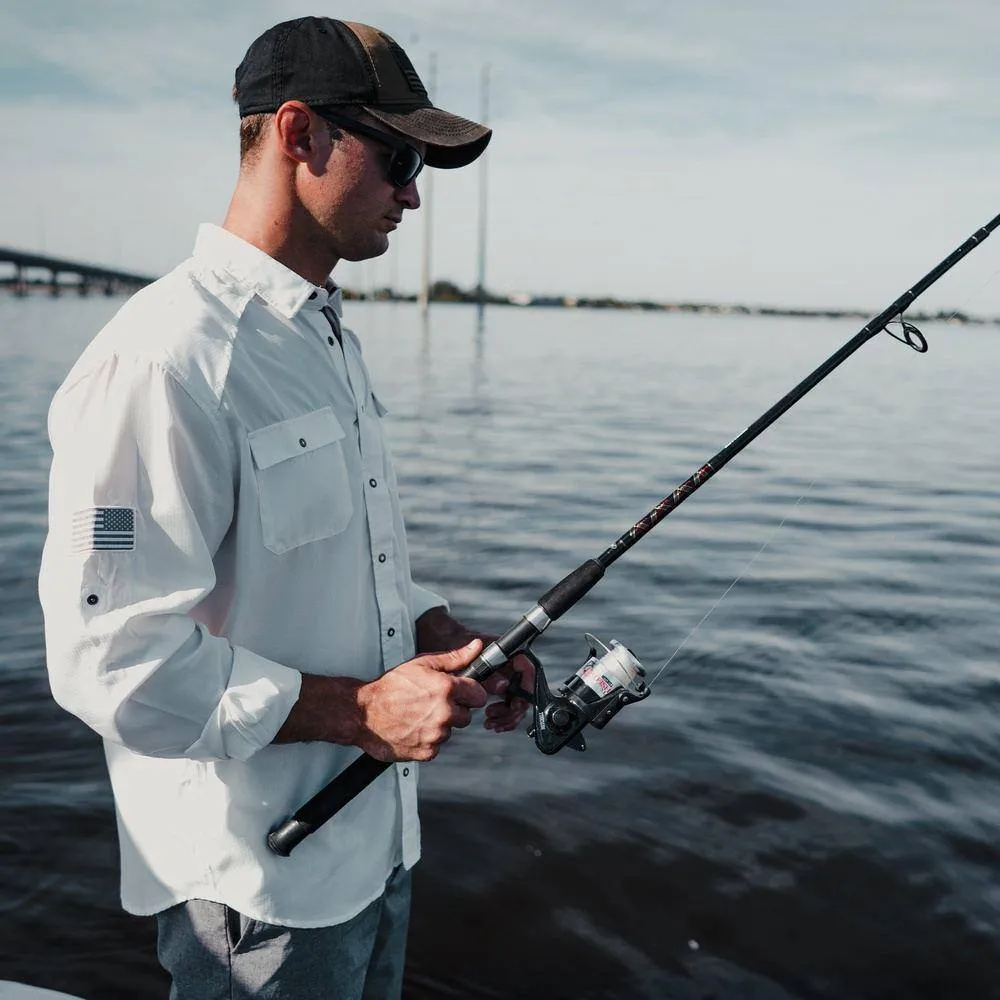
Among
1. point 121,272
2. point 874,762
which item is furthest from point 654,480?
point 121,272

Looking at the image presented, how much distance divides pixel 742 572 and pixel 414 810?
7229mm

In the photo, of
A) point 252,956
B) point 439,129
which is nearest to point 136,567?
point 252,956

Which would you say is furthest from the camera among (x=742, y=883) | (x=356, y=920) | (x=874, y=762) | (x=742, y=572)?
(x=742, y=572)

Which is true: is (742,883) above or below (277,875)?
below

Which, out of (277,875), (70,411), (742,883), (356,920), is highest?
(70,411)

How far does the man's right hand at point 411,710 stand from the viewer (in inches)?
→ 76.4

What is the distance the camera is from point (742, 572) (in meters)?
9.18

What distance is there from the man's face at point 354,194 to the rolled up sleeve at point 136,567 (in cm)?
51

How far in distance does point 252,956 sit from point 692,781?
11.8ft

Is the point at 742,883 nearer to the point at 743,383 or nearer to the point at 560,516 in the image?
the point at 560,516

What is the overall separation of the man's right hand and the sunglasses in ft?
3.19

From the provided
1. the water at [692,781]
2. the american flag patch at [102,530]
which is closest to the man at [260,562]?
the american flag patch at [102,530]

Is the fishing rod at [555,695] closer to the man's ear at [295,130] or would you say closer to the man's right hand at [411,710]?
the man's right hand at [411,710]

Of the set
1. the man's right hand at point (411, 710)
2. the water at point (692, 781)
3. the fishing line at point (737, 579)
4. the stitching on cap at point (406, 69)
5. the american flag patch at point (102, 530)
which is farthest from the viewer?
the fishing line at point (737, 579)
